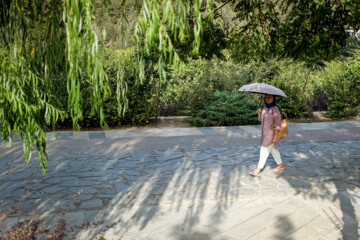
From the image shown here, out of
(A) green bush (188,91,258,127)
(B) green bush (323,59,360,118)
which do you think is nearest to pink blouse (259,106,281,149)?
(A) green bush (188,91,258,127)

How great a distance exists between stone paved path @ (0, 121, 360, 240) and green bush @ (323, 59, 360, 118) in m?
4.00

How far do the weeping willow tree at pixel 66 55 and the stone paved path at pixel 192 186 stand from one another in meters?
1.43

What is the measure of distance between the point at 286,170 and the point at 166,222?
3389mm

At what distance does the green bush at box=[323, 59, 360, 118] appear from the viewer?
14766 millimetres

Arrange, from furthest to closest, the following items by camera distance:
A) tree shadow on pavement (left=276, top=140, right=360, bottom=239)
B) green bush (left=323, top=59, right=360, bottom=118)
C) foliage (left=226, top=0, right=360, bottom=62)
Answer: green bush (left=323, top=59, right=360, bottom=118) → foliage (left=226, top=0, right=360, bottom=62) → tree shadow on pavement (left=276, top=140, right=360, bottom=239)

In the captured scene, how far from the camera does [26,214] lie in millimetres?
5727

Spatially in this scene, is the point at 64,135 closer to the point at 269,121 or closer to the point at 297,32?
the point at 269,121

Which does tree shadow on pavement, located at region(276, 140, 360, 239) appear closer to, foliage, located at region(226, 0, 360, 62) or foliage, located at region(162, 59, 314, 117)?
foliage, located at region(226, 0, 360, 62)

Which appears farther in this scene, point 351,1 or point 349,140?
point 349,140

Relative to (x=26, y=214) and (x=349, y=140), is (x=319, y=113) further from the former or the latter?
(x=26, y=214)

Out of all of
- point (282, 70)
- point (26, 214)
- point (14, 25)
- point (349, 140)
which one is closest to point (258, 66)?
point (282, 70)

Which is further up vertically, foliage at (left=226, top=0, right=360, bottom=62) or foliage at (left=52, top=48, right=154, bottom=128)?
foliage at (left=226, top=0, right=360, bottom=62)

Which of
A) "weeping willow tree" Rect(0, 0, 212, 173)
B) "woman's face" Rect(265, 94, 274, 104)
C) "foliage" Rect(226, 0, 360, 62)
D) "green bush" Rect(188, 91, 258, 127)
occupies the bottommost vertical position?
"green bush" Rect(188, 91, 258, 127)

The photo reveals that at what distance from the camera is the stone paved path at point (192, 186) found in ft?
17.9
